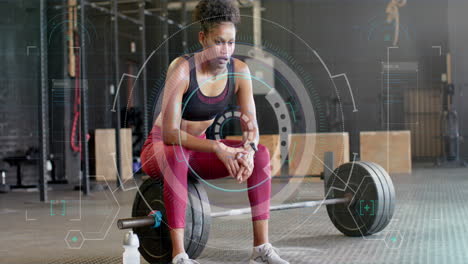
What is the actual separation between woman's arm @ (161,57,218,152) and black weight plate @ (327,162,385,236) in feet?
3.44

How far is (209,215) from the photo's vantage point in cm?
247

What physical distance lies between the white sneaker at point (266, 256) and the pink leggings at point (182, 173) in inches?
4.2

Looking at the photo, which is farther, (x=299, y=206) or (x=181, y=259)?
(x=299, y=206)

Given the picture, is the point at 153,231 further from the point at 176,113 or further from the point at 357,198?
the point at 357,198

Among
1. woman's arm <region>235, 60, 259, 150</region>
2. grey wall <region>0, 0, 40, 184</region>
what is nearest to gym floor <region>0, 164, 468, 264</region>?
woman's arm <region>235, 60, 259, 150</region>

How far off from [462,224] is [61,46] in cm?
487

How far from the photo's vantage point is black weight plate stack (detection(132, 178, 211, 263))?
2.42m

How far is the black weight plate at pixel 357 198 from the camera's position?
9.70 ft

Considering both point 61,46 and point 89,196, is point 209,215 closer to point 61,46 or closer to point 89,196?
point 89,196

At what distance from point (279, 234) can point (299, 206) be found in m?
0.36

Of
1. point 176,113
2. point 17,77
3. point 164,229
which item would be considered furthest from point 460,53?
point 176,113

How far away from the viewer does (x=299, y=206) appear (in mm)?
2855

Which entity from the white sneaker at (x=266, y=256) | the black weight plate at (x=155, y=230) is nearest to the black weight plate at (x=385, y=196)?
→ the white sneaker at (x=266, y=256)

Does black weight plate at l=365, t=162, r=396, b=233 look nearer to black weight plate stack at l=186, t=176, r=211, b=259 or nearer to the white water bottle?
black weight plate stack at l=186, t=176, r=211, b=259
